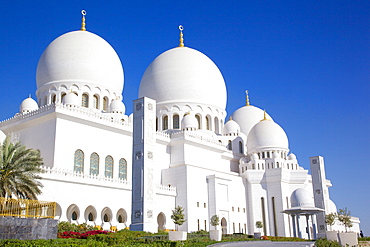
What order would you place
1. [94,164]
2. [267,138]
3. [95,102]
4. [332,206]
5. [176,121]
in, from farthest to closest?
1. [332,206]
2. [176,121]
3. [267,138]
4. [95,102]
5. [94,164]

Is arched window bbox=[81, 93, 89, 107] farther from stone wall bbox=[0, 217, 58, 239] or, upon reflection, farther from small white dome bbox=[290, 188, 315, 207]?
stone wall bbox=[0, 217, 58, 239]

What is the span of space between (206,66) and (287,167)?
11430mm

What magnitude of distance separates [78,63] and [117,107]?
4543mm

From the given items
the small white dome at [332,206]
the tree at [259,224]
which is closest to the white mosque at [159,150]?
the small white dome at [332,206]

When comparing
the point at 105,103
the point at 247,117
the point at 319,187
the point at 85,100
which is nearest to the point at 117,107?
the point at 105,103

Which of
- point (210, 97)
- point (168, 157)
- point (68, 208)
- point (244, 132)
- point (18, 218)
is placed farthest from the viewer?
point (244, 132)

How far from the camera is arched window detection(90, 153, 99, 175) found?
26.8 meters

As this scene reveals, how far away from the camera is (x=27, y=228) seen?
44.3 feet

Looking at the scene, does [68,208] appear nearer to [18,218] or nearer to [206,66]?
[18,218]

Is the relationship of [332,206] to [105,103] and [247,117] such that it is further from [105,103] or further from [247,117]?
[105,103]

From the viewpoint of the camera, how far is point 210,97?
123ft

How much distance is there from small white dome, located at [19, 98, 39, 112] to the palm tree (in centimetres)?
1183

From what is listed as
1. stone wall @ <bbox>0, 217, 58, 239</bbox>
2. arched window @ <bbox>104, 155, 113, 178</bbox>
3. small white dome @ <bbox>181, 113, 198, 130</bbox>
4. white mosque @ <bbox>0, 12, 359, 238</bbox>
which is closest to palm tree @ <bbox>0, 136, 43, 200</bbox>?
white mosque @ <bbox>0, 12, 359, 238</bbox>

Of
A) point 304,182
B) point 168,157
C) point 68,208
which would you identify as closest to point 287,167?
point 304,182
